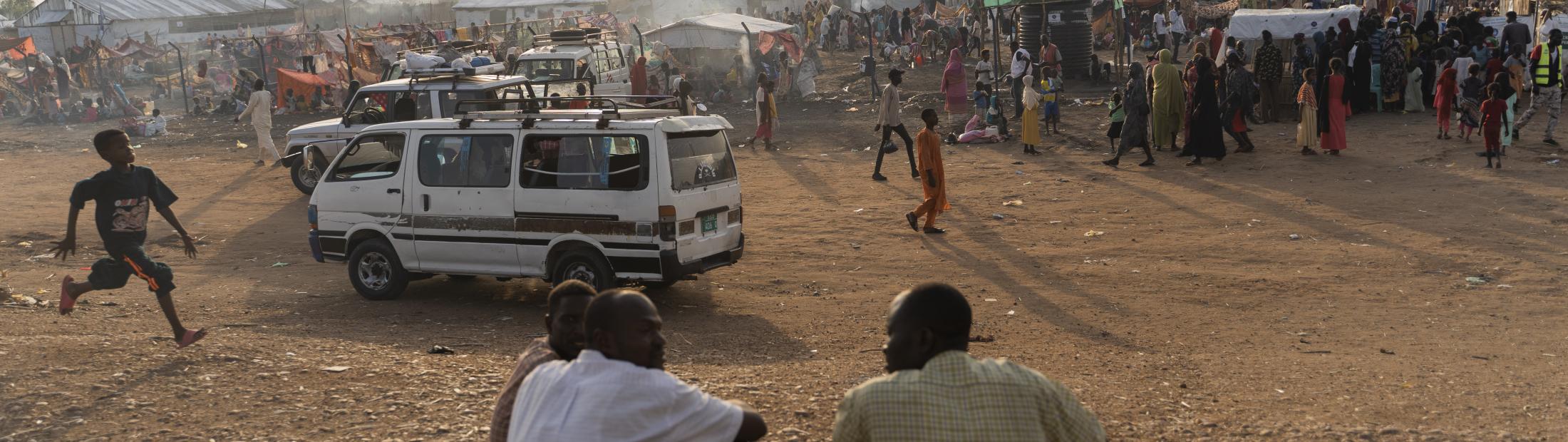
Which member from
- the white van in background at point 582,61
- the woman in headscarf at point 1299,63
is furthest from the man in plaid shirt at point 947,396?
the white van in background at point 582,61

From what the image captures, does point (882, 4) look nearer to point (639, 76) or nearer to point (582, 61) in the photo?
point (639, 76)

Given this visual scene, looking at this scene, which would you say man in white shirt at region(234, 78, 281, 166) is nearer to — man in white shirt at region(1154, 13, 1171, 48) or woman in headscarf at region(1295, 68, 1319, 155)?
woman in headscarf at region(1295, 68, 1319, 155)

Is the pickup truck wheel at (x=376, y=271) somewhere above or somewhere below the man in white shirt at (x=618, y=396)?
below

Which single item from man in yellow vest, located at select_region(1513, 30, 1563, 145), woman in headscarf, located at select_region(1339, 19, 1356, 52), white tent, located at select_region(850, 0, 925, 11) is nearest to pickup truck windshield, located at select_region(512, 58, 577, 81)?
woman in headscarf, located at select_region(1339, 19, 1356, 52)

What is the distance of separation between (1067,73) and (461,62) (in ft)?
39.9

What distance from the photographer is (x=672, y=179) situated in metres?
8.07

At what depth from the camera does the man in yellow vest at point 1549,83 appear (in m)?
14.5

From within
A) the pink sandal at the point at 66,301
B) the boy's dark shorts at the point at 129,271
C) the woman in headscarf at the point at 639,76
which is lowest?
the pink sandal at the point at 66,301

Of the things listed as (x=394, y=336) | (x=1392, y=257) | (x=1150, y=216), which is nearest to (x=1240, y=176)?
(x=1150, y=216)

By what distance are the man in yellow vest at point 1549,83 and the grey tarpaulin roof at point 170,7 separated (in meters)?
43.1

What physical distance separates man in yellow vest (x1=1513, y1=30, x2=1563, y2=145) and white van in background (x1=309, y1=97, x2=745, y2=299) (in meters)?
11.1

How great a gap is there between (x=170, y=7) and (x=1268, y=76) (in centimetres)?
4215

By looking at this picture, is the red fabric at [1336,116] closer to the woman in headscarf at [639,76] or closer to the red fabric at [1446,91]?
the red fabric at [1446,91]

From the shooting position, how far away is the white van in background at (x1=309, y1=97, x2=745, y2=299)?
26.7 feet
